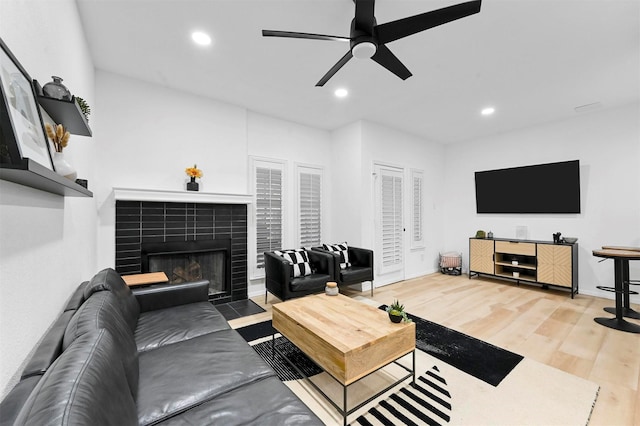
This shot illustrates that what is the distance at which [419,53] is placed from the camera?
104 inches

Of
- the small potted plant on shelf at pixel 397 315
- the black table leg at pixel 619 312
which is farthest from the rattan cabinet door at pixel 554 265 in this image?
the small potted plant on shelf at pixel 397 315

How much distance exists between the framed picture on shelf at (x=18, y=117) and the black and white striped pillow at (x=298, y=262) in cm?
262

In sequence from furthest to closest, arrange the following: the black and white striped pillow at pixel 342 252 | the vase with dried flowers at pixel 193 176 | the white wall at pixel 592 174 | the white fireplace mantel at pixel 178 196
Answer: the black and white striped pillow at pixel 342 252 → the white wall at pixel 592 174 → the vase with dried flowers at pixel 193 176 → the white fireplace mantel at pixel 178 196

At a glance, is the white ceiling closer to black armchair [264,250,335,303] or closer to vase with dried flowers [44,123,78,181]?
vase with dried flowers [44,123,78,181]

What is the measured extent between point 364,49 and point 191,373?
7.46 ft

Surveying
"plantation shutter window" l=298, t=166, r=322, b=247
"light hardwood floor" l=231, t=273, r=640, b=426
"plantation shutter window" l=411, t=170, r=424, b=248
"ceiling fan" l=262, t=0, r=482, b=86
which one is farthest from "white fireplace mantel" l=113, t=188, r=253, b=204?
"plantation shutter window" l=411, t=170, r=424, b=248

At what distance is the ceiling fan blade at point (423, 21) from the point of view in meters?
1.58

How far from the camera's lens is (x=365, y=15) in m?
1.72

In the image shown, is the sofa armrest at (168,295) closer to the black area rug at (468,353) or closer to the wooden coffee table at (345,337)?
the wooden coffee table at (345,337)

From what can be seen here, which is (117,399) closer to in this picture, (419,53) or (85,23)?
(85,23)

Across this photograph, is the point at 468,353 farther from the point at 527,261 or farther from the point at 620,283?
the point at 527,261

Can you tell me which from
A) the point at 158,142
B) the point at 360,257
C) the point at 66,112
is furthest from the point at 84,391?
the point at 360,257

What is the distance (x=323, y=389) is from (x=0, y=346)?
1.69m

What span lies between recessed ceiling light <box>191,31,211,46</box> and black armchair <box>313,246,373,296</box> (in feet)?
8.97
